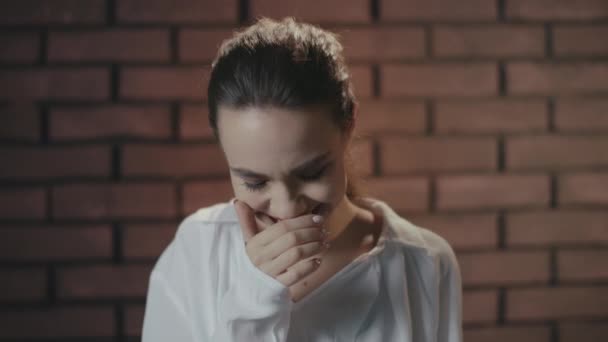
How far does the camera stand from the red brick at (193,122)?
1.55m

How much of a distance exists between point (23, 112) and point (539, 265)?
140 cm

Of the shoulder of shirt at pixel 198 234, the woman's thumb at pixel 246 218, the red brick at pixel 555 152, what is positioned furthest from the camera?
the red brick at pixel 555 152

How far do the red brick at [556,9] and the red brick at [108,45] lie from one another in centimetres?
90

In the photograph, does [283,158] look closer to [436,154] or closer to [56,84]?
[436,154]

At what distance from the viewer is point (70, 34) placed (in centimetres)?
152

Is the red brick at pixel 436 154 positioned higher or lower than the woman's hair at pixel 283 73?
lower

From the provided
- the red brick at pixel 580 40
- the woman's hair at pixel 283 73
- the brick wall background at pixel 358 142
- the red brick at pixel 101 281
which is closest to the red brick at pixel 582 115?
the brick wall background at pixel 358 142

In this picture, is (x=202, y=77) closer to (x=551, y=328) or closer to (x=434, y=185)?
(x=434, y=185)

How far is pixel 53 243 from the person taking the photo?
157 cm

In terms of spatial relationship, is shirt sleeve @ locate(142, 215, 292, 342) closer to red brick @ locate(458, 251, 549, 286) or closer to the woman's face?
the woman's face

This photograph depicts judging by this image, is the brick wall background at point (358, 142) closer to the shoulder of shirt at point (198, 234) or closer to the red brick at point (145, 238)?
the red brick at point (145, 238)

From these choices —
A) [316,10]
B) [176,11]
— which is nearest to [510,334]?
[316,10]

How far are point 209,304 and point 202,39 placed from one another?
675 millimetres

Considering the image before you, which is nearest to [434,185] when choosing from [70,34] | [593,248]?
[593,248]
